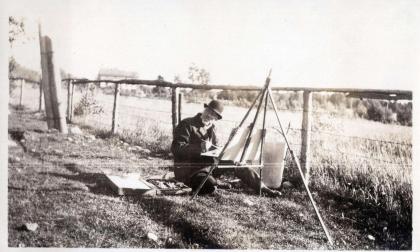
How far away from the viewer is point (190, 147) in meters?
3.91

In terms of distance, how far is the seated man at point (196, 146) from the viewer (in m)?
3.90

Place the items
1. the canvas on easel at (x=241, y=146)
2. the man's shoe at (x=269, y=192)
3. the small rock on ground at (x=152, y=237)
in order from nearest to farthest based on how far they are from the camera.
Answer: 1. the small rock on ground at (x=152, y=237)
2. the canvas on easel at (x=241, y=146)
3. the man's shoe at (x=269, y=192)

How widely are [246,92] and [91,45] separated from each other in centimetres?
153

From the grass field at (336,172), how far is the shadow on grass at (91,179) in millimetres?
105

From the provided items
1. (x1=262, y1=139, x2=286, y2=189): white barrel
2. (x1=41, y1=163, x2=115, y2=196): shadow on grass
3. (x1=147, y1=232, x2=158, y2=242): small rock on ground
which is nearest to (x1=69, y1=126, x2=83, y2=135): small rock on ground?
(x1=41, y1=163, x2=115, y2=196): shadow on grass

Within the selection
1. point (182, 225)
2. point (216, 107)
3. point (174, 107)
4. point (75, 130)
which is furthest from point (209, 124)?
point (75, 130)

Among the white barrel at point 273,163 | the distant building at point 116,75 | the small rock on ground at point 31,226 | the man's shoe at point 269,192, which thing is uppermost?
the distant building at point 116,75

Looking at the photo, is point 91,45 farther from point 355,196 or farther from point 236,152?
point 355,196

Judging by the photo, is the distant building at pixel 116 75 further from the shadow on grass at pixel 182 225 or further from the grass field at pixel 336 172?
the shadow on grass at pixel 182 225

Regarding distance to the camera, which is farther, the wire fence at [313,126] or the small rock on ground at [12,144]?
the wire fence at [313,126]

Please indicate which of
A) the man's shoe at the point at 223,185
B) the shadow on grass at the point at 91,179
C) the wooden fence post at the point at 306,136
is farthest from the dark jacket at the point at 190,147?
the wooden fence post at the point at 306,136

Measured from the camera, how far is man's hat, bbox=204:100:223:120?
154 inches

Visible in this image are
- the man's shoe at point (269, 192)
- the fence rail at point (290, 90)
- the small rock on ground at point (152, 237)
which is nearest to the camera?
the small rock on ground at point (152, 237)

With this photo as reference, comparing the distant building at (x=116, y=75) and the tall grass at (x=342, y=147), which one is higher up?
the distant building at (x=116, y=75)
